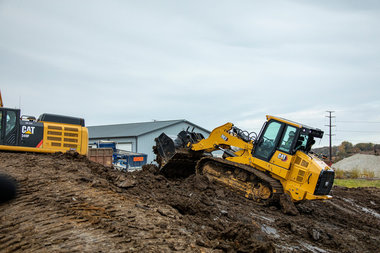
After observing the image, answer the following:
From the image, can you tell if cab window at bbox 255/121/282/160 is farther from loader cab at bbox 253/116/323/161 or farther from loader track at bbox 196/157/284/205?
loader track at bbox 196/157/284/205

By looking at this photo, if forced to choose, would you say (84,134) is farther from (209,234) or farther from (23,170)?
(209,234)

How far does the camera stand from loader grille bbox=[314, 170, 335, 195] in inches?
393

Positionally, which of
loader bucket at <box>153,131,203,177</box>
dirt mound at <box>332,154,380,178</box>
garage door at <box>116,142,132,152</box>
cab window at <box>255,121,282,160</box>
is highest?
cab window at <box>255,121,282,160</box>

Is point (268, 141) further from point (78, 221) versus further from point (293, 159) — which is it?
point (78, 221)

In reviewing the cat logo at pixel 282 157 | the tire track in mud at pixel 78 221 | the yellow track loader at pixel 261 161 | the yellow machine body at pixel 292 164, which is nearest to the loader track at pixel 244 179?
the yellow track loader at pixel 261 161

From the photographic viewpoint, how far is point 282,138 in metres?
10.8

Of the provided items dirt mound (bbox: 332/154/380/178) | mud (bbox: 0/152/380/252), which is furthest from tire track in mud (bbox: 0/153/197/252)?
dirt mound (bbox: 332/154/380/178)

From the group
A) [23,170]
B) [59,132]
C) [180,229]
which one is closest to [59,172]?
[23,170]

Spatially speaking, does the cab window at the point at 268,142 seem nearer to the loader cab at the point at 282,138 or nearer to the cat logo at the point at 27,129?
the loader cab at the point at 282,138

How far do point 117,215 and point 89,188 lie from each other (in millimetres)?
1558

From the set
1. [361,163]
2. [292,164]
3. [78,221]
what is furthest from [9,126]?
[361,163]

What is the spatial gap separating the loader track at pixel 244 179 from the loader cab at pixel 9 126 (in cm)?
629

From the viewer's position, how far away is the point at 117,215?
224 inches

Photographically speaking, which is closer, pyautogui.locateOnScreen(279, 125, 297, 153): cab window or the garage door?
pyautogui.locateOnScreen(279, 125, 297, 153): cab window
